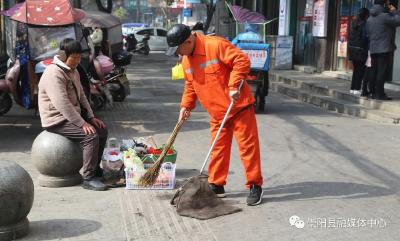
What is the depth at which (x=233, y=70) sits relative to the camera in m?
5.21

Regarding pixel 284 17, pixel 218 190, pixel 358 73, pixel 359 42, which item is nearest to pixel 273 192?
pixel 218 190

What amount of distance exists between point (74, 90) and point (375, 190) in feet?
10.9

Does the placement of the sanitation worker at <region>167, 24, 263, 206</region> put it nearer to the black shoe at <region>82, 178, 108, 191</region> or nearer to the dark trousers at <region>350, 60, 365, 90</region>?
the black shoe at <region>82, 178, 108, 191</region>

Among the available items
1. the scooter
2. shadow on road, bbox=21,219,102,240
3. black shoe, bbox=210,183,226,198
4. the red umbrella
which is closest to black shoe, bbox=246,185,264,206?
black shoe, bbox=210,183,226,198

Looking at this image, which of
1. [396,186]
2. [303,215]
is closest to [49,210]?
[303,215]

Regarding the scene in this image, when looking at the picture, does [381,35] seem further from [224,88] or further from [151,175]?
[151,175]

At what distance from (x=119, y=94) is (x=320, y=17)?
7.46 metres

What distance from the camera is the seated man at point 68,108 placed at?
18.9ft

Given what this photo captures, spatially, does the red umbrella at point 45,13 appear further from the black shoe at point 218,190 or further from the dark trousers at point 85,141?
the black shoe at point 218,190

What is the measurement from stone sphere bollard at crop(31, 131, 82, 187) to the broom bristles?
2.51 feet

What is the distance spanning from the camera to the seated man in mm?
5770

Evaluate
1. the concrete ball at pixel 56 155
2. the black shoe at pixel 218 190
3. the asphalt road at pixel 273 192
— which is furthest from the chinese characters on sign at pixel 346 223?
the concrete ball at pixel 56 155

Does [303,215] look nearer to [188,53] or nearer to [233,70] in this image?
[233,70]

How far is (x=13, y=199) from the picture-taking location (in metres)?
4.36
